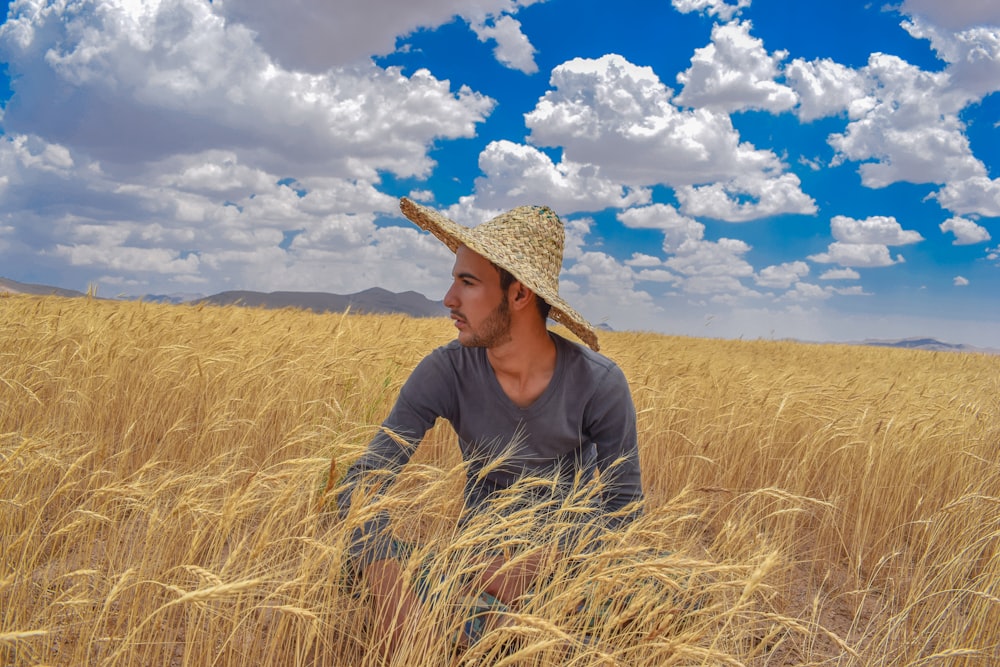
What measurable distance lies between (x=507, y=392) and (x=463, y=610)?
80 centimetres

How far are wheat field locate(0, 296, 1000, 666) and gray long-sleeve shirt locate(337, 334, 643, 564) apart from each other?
0.55 ft

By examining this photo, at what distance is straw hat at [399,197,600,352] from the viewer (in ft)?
5.98

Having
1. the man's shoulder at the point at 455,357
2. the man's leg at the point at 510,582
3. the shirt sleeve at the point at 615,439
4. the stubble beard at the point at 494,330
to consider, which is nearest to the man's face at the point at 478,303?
the stubble beard at the point at 494,330

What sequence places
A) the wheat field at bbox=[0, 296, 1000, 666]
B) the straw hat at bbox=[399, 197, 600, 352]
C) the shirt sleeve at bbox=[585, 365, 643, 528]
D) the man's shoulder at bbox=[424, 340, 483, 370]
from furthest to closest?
the man's shoulder at bbox=[424, 340, 483, 370]
the shirt sleeve at bbox=[585, 365, 643, 528]
the straw hat at bbox=[399, 197, 600, 352]
the wheat field at bbox=[0, 296, 1000, 666]

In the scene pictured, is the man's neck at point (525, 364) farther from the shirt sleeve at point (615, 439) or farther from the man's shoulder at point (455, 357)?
the shirt sleeve at point (615, 439)

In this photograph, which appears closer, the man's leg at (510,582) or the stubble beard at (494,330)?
the man's leg at (510,582)

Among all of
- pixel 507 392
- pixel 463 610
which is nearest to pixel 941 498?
pixel 507 392

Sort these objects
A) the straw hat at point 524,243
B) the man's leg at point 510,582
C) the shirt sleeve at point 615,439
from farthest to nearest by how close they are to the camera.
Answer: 1. the shirt sleeve at point 615,439
2. the straw hat at point 524,243
3. the man's leg at point 510,582

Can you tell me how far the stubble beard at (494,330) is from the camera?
1892 mm

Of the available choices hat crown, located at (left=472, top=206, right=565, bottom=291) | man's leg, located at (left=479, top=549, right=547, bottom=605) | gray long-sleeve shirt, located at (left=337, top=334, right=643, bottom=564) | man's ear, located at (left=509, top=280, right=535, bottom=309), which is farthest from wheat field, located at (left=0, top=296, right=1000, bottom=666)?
hat crown, located at (left=472, top=206, right=565, bottom=291)

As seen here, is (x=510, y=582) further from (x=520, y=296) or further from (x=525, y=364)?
(x=520, y=296)

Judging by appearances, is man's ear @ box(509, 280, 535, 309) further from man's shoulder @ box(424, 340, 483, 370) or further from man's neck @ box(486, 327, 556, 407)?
man's shoulder @ box(424, 340, 483, 370)

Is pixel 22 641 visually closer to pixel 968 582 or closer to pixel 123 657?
pixel 123 657

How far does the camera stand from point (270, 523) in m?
1.32
